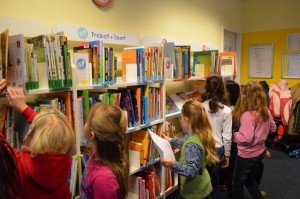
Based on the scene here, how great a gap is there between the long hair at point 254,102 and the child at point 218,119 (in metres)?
0.15

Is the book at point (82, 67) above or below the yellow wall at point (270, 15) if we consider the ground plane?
below

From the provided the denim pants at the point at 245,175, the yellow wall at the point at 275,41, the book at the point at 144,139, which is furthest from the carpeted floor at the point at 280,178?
the yellow wall at the point at 275,41

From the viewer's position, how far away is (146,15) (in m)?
2.81

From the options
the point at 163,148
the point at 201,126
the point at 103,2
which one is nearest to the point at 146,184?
the point at 163,148

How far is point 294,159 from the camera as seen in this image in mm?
4117

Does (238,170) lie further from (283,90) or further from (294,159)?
(283,90)

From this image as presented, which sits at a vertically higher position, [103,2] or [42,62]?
[103,2]

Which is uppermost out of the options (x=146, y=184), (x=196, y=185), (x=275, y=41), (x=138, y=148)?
(x=275, y=41)

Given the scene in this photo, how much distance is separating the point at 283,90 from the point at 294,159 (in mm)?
1175

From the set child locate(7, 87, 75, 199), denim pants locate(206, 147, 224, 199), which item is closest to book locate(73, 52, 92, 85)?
child locate(7, 87, 75, 199)

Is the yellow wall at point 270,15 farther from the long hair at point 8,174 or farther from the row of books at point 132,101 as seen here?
the long hair at point 8,174

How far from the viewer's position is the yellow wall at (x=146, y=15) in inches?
74.7

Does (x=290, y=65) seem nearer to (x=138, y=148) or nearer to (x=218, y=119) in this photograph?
(x=218, y=119)

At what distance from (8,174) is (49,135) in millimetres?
208
